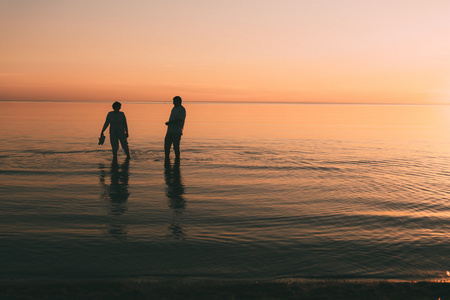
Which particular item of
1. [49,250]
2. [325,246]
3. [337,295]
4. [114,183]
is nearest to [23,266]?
[49,250]

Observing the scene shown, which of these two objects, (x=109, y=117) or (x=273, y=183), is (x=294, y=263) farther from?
(x=109, y=117)

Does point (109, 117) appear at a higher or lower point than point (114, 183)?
higher

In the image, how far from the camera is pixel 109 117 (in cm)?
1431

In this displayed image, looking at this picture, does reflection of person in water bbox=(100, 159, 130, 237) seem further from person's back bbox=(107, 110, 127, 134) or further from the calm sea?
person's back bbox=(107, 110, 127, 134)

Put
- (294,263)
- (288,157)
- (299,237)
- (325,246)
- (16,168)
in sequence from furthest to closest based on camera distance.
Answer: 1. (288,157)
2. (16,168)
3. (299,237)
4. (325,246)
5. (294,263)

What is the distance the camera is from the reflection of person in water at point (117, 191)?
6.18 meters

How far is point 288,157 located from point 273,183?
5.63 meters

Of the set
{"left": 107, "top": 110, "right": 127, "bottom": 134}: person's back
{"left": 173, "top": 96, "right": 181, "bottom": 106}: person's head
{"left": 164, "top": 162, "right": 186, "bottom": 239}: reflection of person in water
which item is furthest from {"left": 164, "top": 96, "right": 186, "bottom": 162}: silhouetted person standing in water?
{"left": 107, "top": 110, "right": 127, "bottom": 134}: person's back

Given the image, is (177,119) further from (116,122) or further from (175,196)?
(175,196)

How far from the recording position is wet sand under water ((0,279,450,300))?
3.76 meters

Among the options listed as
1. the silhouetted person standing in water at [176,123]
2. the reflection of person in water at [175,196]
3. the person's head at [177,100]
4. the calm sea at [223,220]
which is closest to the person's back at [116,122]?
the calm sea at [223,220]

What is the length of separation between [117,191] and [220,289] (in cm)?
572

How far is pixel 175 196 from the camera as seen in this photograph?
28.5ft

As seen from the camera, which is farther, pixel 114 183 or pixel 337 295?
pixel 114 183
